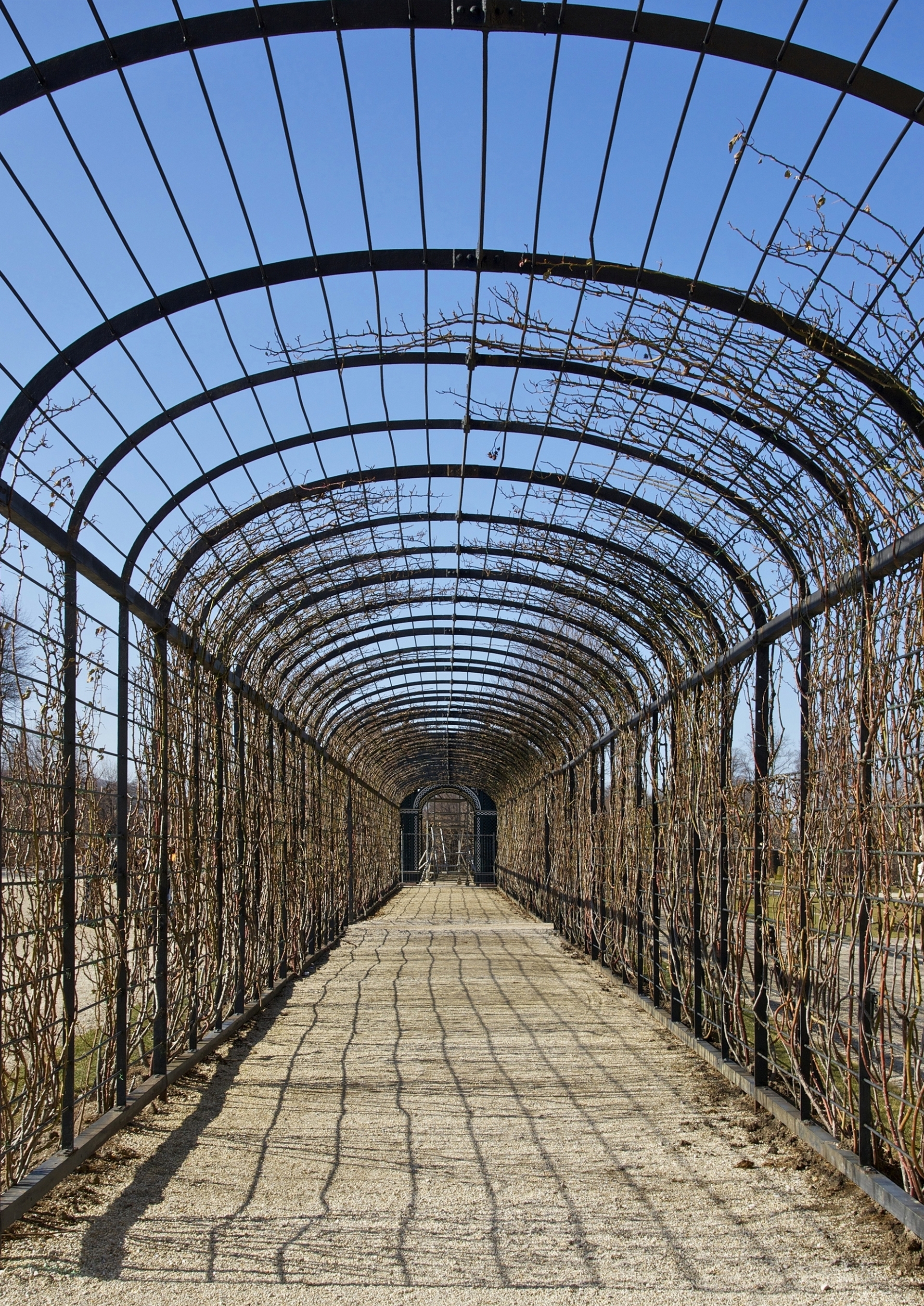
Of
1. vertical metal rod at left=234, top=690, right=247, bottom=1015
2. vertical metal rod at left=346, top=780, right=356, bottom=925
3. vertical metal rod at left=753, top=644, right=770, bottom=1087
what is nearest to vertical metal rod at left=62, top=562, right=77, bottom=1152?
vertical metal rod at left=753, top=644, right=770, bottom=1087

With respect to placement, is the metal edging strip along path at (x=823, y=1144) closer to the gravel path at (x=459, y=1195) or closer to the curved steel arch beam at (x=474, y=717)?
the gravel path at (x=459, y=1195)

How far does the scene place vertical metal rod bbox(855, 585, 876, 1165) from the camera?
3.93 meters

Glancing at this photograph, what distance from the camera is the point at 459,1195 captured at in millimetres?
4156

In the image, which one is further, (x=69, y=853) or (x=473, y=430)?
(x=473, y=430)

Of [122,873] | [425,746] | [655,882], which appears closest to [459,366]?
[122,873]

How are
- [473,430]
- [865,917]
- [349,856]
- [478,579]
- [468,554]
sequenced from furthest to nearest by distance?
[349,856] → [478,579] → [468,554] → [473,430] → [865,917]

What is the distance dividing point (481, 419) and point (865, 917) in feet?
10.7

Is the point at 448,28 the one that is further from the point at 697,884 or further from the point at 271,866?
the point at 271,866

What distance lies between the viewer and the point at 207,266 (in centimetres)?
459

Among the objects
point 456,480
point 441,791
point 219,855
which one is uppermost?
point 456,480

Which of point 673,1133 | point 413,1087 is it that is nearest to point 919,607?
point 673,1133

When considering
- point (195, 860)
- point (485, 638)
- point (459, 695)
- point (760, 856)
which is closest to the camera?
point (760, 856)

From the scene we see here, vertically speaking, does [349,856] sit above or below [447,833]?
above

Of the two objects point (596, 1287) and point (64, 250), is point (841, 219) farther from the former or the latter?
point (596, 1287)
